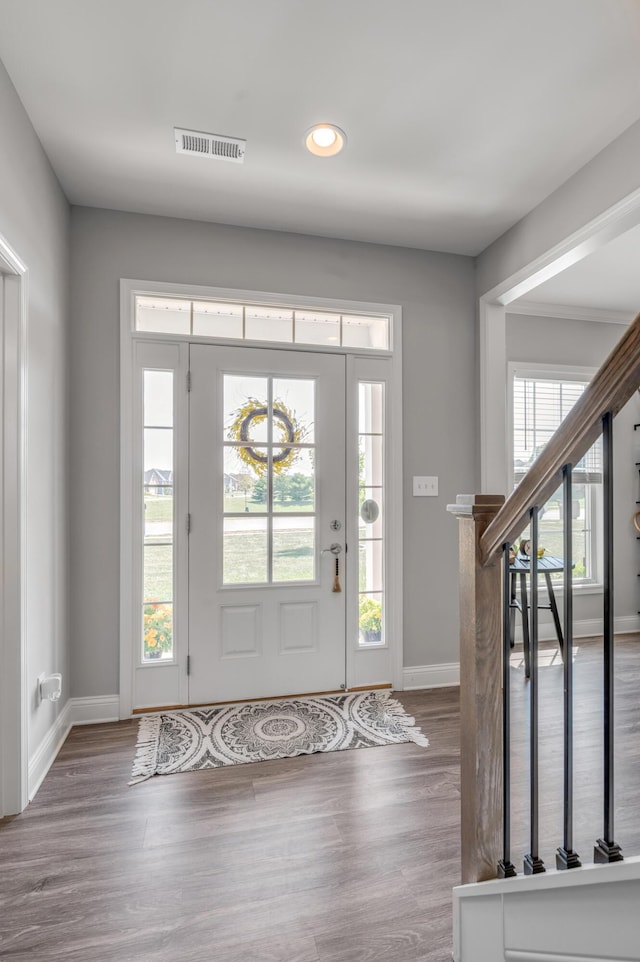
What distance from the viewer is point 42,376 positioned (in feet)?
7.50

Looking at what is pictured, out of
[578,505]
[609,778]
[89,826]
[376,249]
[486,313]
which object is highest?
[376,249]

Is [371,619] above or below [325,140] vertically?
below

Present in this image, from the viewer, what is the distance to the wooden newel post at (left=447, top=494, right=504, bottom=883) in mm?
1258

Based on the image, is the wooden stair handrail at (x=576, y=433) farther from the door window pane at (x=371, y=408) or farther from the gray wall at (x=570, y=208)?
the door window pane at (x=371, y=408)

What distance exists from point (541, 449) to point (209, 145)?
334 cm

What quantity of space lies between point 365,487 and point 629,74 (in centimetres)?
218

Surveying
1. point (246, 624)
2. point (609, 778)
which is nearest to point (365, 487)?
point (246, 624)

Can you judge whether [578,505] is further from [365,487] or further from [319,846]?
[319,846]

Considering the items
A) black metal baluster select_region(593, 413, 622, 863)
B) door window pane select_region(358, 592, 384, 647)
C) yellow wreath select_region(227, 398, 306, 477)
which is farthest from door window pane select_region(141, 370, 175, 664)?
black metal baluster select_region(593, 413, 622, 863)

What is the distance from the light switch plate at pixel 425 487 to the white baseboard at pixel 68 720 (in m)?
2.09

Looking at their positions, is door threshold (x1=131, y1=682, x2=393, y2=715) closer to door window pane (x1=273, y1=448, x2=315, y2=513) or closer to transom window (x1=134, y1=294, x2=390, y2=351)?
door window pane (x1=273, y1=448, x2=315, y2=513)

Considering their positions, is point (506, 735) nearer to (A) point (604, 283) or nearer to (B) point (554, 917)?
(B) point (554, 917)

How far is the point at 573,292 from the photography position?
13.1ft

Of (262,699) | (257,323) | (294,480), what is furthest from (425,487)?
(262,699)
